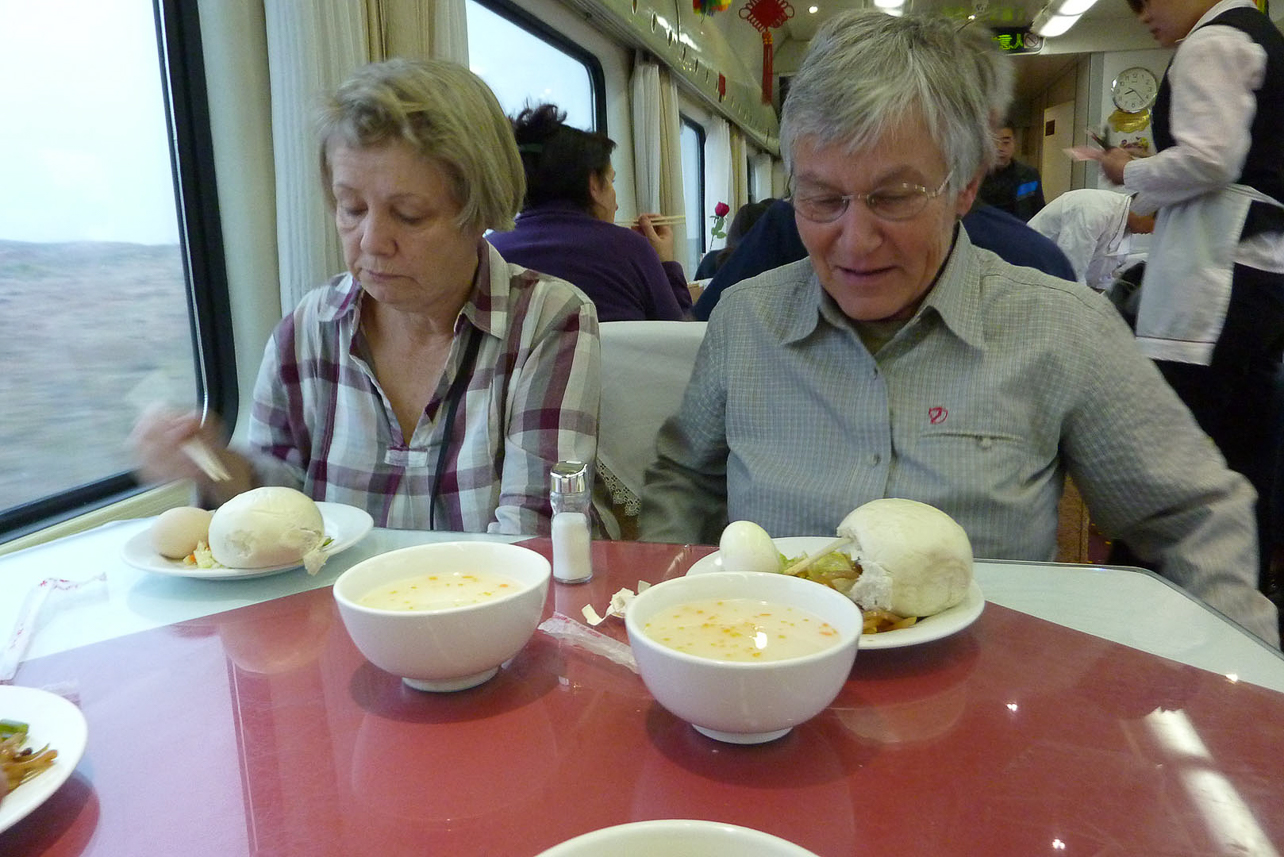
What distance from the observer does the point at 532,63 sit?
4.87 m

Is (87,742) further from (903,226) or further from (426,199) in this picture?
(903,226)

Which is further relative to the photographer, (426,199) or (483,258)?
(483,258)

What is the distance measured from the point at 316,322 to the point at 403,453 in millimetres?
293

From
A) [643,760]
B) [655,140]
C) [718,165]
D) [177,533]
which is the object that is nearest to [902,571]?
[643,760]

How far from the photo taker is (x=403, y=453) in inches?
55.2

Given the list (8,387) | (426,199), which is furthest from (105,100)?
(426,199)

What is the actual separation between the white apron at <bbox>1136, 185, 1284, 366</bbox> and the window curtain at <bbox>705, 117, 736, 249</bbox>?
6.98m

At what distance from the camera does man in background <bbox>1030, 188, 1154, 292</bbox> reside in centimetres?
422

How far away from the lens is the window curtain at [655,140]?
6000 millimetres

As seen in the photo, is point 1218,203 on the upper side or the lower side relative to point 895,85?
lower

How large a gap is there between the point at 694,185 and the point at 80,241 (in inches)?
309

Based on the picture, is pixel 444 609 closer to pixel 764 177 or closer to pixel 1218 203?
pixel 1218 203

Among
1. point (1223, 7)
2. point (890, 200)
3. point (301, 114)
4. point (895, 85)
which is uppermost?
point (1223, 7)

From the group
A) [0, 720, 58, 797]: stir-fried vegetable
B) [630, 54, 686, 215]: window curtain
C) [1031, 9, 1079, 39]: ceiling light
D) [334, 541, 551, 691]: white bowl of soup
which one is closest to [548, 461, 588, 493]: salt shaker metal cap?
[334, 541, 551, 691]: white bowl of soup
